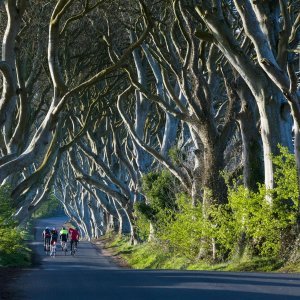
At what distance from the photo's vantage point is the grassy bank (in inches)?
647

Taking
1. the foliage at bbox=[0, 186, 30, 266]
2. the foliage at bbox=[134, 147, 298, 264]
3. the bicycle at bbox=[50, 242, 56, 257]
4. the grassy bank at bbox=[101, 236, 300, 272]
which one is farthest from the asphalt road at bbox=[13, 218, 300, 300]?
the bicycle at bbox=[50, 242, 56, 257]

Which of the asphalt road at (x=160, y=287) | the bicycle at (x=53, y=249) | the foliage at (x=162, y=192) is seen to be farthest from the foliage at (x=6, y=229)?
the bicycle at (x=53, y=249)

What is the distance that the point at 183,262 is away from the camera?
22.2 metres

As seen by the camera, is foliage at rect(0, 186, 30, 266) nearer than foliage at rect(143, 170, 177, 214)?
Yes

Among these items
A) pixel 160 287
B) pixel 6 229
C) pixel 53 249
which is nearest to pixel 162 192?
pixel 6 229

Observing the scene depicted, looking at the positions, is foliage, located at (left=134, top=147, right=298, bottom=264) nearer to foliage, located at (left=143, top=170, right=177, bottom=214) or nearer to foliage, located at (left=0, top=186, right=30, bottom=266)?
foliage, located at (left=0, top=186, right=30, bottom=266)

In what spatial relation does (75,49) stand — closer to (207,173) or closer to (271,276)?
(207,173)

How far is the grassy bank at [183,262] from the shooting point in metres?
16.4

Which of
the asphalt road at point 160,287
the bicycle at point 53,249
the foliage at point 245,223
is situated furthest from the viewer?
the bicycle at point 53,249

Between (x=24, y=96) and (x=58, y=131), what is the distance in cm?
167

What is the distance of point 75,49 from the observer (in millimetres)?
27641

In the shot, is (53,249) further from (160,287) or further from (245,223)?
(160,287)

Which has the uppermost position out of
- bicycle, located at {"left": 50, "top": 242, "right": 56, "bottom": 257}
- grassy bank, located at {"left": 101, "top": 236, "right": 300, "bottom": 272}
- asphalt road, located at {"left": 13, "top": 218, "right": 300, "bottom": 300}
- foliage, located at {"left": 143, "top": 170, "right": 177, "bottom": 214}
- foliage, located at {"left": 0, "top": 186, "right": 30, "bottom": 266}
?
foliage, located at {"left": 143, "top": 170, "right": 177, "bottom": 214}

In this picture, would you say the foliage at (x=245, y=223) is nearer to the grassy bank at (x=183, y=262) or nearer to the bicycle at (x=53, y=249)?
the grassy bank at (x=183, y=262)
